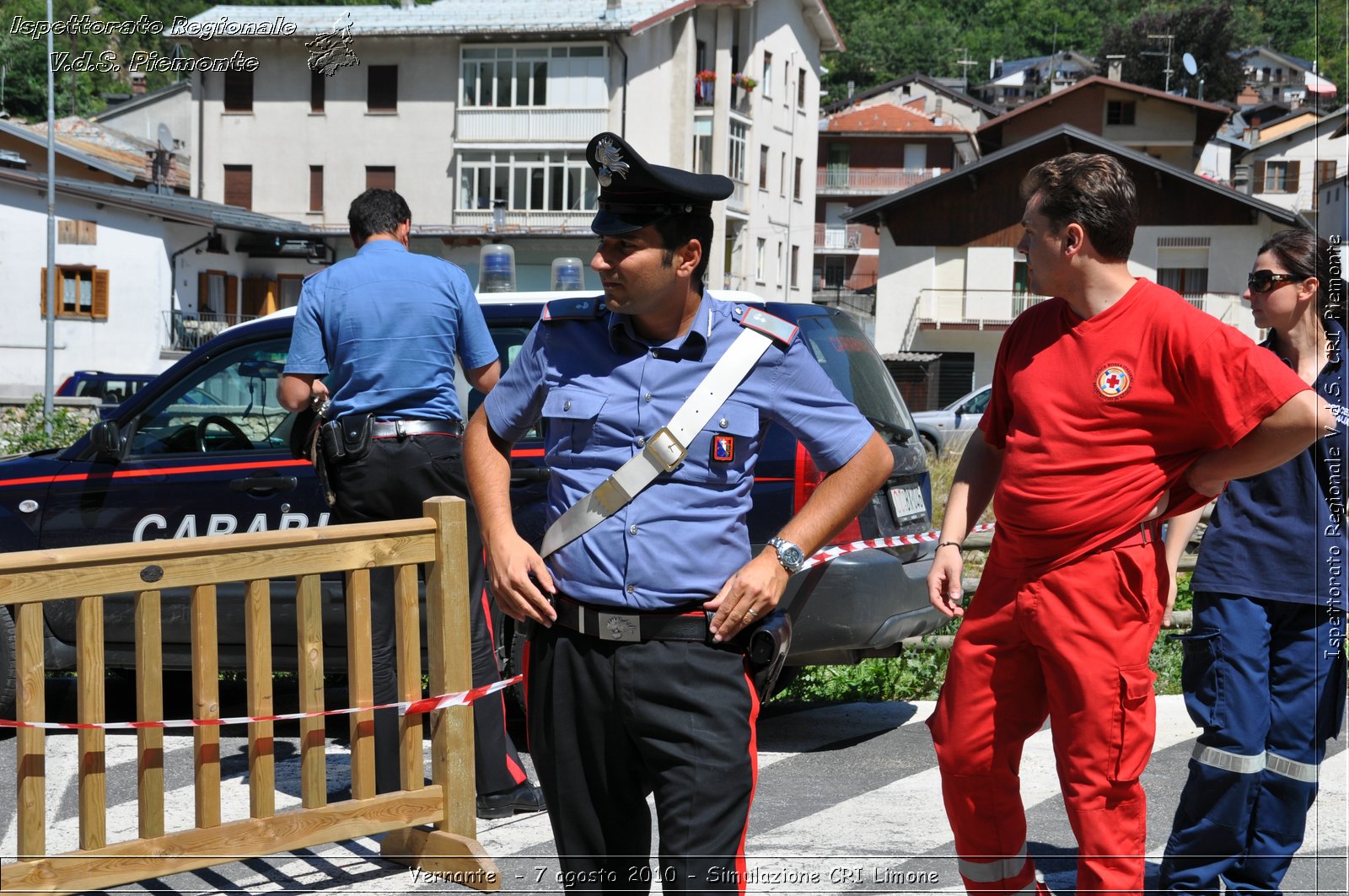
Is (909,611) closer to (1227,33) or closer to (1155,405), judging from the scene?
(1155,405)

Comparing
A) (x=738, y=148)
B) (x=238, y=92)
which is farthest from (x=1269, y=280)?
(x=238, y=92)

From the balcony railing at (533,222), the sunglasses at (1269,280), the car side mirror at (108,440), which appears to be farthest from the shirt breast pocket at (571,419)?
the balcony railing at (533,222)

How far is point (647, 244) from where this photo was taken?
117 inches

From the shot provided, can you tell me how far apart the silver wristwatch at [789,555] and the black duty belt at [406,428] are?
2.32m

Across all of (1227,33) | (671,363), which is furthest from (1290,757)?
(1227,33)

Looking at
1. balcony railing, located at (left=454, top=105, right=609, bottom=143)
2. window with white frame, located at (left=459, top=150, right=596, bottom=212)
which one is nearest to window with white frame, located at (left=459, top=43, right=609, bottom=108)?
balcony railing, located at (left=454, top=105, right=609, bottom=143)

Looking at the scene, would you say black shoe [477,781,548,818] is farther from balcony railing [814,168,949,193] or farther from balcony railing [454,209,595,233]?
balcony railing [814,168,949,193]

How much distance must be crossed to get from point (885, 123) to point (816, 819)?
76568mm

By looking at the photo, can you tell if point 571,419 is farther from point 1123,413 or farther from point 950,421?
Result: point 950,421

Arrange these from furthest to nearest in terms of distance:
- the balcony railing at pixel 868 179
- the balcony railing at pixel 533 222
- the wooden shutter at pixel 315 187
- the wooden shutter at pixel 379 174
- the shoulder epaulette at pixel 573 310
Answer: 1. the balcony railing at pixel 868 179
2. the wooden shutter at pixel 315 187
3. the wooden shutter at pixel 379 174
4. the balcony railing at pixel 533 222
5. the shoulder epaulette at pixel 573 310

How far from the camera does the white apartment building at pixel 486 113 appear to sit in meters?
49.8

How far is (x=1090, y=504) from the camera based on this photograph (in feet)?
10.9

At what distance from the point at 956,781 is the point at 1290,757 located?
1172mm

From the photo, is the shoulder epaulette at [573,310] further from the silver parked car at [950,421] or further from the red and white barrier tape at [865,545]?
the silver parked car at [950,421]
